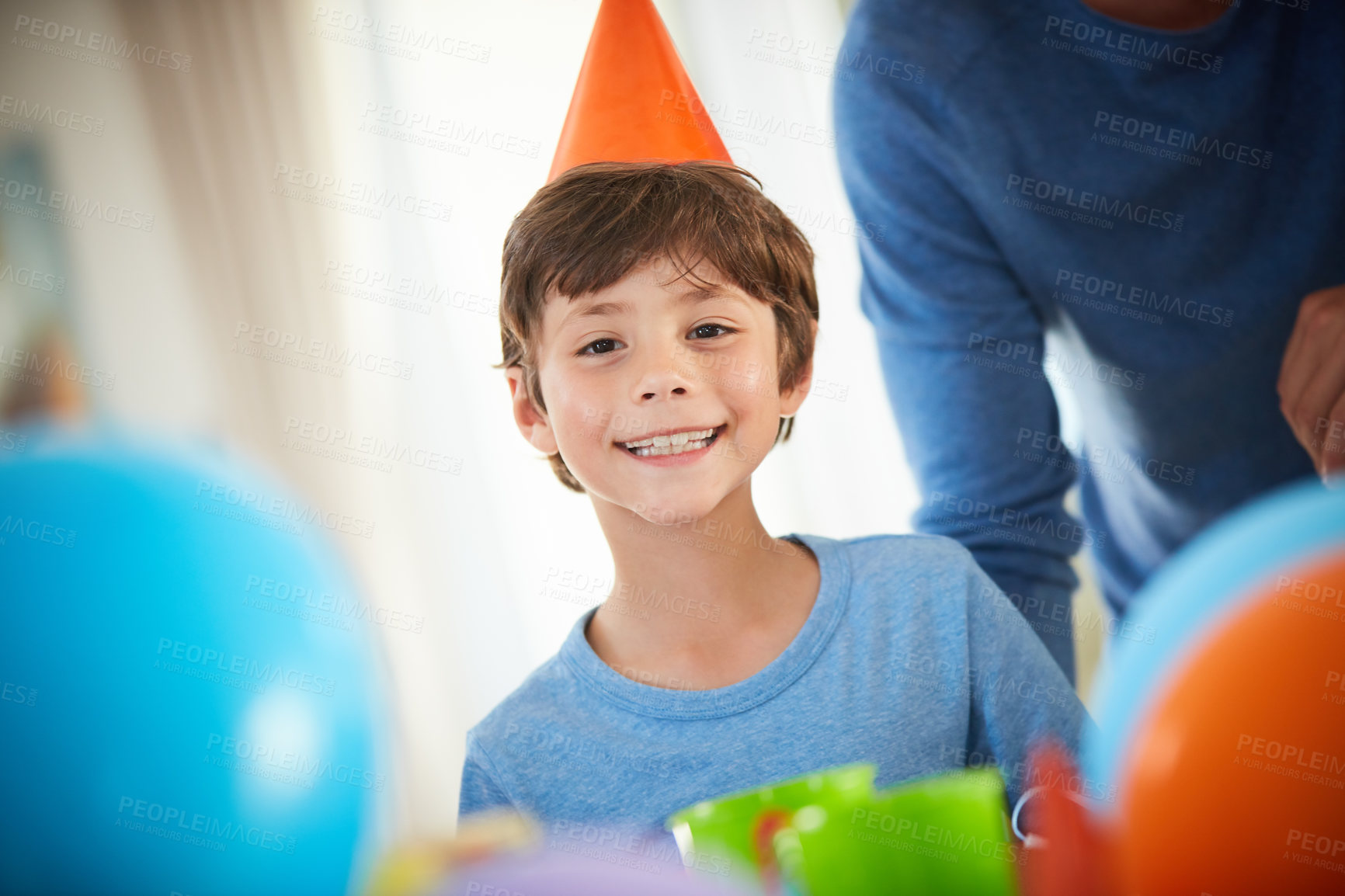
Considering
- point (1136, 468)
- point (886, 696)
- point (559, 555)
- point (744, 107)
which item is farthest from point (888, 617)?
point (744, 107)

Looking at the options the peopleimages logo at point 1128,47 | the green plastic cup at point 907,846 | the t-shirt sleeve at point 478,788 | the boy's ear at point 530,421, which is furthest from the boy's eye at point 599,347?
the peopleimages logo at point 1128,47

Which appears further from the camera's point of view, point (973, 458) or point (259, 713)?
point (973, 458)

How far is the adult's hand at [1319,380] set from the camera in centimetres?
99

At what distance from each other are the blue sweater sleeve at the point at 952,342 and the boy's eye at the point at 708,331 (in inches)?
12.7

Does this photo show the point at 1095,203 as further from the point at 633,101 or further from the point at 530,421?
the point at 530,421

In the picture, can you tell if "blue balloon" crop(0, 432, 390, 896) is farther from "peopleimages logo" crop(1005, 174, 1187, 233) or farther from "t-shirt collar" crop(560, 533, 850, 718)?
"peopleimages logo" crop(1005, 174, 1187, 233)

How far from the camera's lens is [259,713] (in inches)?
21.7

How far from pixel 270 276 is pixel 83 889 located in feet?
4.66

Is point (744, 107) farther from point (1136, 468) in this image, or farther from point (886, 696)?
point (886, 696)

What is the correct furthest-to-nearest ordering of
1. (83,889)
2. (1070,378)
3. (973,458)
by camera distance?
(1070,378) → (973,458) → (83,889)

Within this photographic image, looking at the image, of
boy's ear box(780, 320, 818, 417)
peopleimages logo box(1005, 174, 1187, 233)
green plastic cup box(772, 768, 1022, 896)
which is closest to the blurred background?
peopleimages logo box(1005, 174, 1187, 233)

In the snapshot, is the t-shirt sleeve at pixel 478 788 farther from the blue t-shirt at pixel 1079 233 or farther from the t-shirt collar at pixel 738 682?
the blue t-shirt at pixel 1079 233

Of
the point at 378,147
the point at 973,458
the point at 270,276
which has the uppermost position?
the point at 378,147

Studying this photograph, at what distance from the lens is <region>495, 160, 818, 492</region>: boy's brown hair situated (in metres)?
0.94
